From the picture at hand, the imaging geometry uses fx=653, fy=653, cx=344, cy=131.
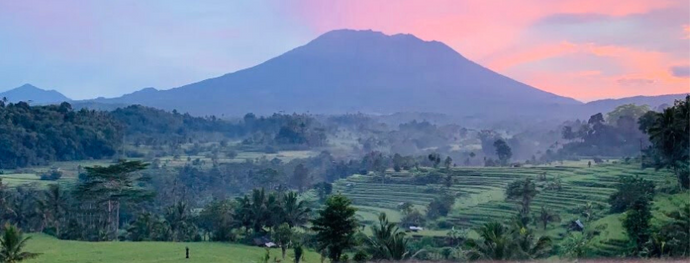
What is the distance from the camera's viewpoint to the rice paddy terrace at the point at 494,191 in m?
29.3

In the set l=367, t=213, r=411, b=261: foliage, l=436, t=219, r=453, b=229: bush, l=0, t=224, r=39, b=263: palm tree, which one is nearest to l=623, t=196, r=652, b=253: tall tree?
l=367, t=213, r=411, b=261: foliage

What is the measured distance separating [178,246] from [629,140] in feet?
145

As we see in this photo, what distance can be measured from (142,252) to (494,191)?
21048mm

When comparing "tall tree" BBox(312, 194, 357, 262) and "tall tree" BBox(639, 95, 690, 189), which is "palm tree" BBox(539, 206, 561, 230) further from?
"tall tree" BBox(312, 194, 357, 262)

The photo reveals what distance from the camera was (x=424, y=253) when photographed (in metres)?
23.0

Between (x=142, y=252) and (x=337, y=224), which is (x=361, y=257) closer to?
(x=337, y=224)

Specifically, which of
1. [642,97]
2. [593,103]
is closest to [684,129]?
[642,97]

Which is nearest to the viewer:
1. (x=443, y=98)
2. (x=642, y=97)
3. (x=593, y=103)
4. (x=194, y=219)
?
(x=194, y=219)

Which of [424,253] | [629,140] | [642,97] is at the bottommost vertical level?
[424,253]

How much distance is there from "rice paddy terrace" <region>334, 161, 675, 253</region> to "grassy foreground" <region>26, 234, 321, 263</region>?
369 inches

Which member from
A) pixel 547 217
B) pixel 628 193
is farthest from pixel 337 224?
pixel 628 193

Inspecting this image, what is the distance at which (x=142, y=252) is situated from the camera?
21.5 metres

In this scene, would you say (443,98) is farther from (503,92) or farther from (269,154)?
(269,154)

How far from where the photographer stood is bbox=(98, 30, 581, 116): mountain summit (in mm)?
164000
